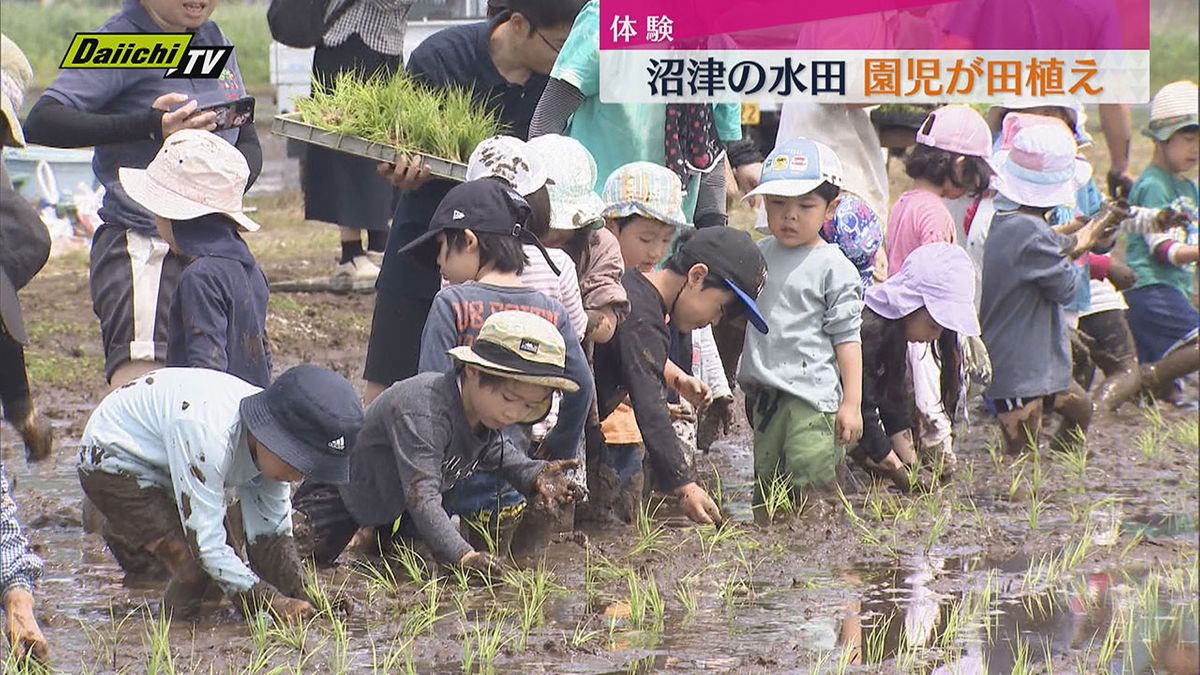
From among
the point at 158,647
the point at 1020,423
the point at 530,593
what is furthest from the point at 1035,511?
the point at 158,647

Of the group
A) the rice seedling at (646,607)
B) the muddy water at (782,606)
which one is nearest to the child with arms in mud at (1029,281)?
the muddy water at (782,606)

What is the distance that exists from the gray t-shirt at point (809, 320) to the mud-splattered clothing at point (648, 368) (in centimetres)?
53

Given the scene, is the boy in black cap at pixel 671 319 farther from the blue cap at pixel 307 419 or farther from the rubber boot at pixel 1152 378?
the rubber boot at pixel 1152 378

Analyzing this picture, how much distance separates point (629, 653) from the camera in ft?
16.4

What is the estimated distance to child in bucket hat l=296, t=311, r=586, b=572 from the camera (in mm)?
5230

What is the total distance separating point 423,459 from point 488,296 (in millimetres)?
576

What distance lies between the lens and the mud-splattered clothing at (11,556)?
14.8 feet

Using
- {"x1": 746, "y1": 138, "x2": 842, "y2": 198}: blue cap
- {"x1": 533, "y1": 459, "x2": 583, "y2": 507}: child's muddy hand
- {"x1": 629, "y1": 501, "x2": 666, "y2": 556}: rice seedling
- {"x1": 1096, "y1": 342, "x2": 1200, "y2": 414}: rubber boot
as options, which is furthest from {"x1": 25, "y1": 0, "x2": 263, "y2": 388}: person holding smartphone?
{"x1": 1096, "y1": 342, "x2": 1200, "y2": 414}: rubber boot

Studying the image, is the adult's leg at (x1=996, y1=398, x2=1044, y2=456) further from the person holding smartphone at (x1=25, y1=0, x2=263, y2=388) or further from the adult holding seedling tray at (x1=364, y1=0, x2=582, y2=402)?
the person holding smartphone at (x1=25, y1=0, x2=263, y2=388)

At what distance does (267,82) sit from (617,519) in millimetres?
19466

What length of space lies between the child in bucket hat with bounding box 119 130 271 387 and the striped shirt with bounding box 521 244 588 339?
852 mm

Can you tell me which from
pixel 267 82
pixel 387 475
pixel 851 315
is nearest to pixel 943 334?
pixel 851 315

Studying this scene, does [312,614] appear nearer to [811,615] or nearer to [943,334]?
[811,615]

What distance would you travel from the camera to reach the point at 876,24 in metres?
7.73
